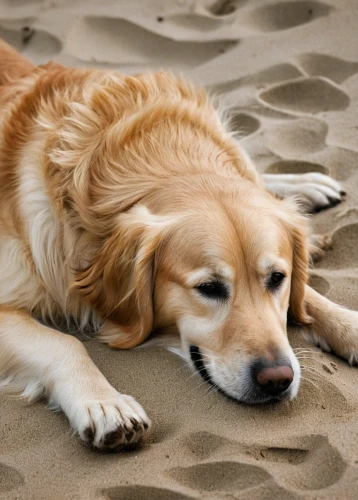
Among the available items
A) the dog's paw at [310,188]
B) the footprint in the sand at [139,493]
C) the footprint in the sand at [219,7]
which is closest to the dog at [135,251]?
the footprint in the sand at [139,493]


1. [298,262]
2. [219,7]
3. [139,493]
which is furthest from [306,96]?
[139,493]

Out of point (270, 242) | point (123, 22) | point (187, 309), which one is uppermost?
point (270, 242)

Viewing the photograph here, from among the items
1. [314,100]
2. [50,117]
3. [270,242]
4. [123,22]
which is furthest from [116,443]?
[123,22]

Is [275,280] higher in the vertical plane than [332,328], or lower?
higher

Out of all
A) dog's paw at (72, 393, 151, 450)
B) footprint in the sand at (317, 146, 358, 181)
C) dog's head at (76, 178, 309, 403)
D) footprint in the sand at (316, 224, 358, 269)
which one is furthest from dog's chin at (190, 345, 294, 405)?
footprint in the sand at (317, 146, 358, 181)

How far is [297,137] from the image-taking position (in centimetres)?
471

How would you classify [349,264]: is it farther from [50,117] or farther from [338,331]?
[50,117]

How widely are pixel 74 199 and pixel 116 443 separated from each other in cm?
106

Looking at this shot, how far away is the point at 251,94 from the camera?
16.9 ft

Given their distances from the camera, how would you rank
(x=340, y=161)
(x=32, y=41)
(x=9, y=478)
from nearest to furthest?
(x=9, y=478) < (x=340, y=161) < (x=32, y=41)

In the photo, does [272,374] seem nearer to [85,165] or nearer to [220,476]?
[220,476]

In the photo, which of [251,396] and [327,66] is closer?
[251,396]

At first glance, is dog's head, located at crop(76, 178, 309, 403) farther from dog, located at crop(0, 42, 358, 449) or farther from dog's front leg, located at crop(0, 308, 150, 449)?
dog's front leg, located at crop(0, 308, 150, 449)

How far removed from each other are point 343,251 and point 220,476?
1.71 metres
